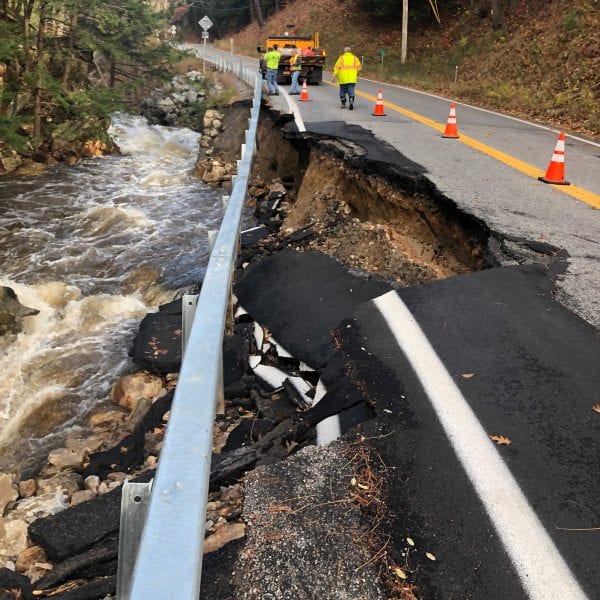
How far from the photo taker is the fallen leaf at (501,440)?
8.60 feet

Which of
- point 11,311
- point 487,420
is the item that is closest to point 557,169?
point 487,420

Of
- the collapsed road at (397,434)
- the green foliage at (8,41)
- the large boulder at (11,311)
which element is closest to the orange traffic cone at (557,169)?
the collapsed road at (397,434)

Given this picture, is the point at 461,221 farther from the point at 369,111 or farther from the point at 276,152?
the point at 369,111

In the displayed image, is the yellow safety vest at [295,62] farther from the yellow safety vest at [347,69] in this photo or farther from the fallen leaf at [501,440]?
the fallen leaf at [501,440]

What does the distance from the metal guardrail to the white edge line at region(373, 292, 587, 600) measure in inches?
47.7

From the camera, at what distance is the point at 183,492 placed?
1570mm

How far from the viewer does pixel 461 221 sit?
239 inches

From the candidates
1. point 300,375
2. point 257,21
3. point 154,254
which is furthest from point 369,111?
point 257,21

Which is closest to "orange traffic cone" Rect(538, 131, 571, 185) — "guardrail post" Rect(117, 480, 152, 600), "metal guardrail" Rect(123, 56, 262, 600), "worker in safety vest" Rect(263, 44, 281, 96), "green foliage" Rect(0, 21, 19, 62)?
"metal guardrail" Rect(123, 56, 262, 600)

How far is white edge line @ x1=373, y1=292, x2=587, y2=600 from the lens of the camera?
6.35 ft

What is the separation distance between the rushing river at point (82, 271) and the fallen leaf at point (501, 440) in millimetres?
4557

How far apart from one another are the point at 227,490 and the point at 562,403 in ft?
6.16

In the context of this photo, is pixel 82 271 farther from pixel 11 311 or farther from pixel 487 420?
pixel 487 420

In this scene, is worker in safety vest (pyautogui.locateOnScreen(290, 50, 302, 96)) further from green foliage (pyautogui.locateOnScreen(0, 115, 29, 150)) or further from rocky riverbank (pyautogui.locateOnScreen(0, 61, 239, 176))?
green foliage (pyautogui.locateOnScreen(0, 115, 29, 150))
